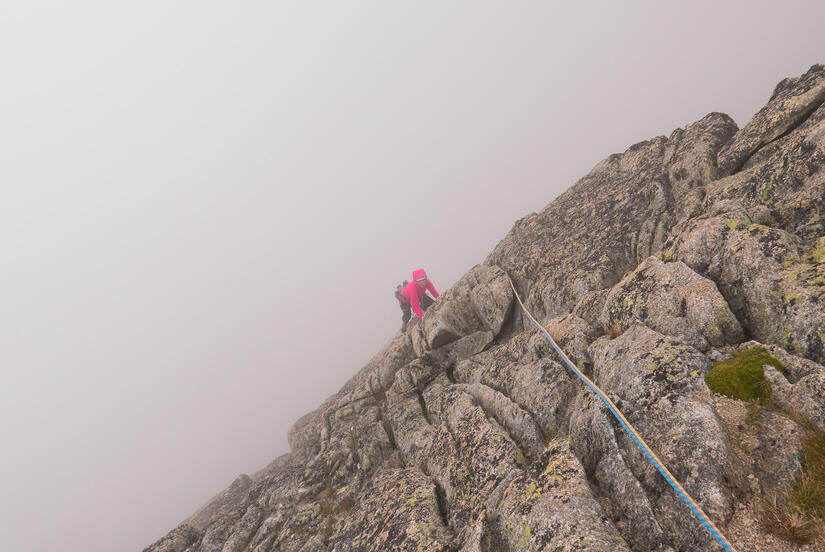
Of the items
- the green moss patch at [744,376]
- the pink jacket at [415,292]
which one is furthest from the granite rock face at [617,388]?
the pink jacket at [415,292]

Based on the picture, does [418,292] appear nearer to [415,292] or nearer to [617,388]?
[415,292]

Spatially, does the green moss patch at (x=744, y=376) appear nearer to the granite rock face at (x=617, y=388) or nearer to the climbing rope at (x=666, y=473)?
the granite rock face at (x=617, y=388)

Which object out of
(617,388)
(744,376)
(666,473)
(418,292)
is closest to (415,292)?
(418,292)

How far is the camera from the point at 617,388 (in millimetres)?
10297

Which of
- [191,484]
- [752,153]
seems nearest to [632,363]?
[752,153]

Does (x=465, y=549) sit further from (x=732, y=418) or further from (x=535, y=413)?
(x=732, y=418)

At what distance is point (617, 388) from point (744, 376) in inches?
120

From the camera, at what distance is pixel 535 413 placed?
12.7m

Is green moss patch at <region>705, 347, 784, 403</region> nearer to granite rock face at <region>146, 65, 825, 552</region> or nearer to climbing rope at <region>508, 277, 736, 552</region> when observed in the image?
granite rock face at <region>146, 65, 825, 552</region>

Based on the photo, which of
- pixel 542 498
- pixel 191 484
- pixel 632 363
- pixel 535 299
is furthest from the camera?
pixel 191 484

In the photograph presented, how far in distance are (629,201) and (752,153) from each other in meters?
5.24

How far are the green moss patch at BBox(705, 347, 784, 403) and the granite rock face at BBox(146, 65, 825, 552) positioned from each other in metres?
0.24

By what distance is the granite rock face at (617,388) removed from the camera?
743 cm

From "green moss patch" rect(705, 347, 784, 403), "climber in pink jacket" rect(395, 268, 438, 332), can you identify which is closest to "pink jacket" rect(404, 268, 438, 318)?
"climber in pink jacket" rect(395, 268, 438, 332)
